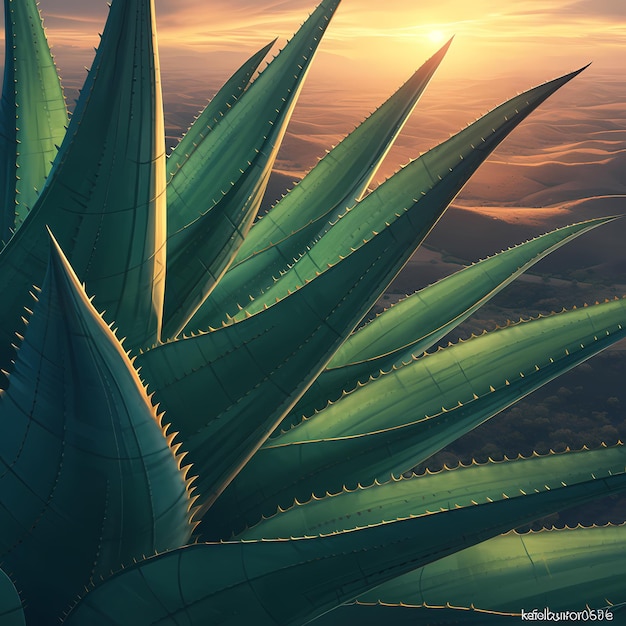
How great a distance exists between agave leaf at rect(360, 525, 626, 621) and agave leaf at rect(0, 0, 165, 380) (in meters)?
0.52

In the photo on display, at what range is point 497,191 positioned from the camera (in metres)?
7.18

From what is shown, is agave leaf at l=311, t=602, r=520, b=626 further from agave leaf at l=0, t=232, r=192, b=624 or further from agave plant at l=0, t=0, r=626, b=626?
agave leaf at l=0, t=232, r=192, b=624

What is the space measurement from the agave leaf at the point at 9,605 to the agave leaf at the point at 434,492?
0.29 m

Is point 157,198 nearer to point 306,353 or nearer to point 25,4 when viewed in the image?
point 306,353

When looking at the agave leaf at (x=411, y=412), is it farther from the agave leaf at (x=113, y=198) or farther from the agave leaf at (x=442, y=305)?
the agave leaf at (x=113, y=198)

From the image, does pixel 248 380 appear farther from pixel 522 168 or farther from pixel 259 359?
pixel 522 168

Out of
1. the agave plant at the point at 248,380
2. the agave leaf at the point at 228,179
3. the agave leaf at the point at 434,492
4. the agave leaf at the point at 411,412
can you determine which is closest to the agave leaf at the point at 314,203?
the agave plant at the point at 248,380

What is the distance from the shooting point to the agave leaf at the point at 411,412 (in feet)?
3.48

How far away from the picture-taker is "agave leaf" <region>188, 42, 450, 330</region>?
134 centimetres

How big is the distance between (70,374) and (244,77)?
110 cm

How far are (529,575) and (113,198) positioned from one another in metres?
0.79

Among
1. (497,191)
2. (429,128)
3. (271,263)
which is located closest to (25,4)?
(271,263)

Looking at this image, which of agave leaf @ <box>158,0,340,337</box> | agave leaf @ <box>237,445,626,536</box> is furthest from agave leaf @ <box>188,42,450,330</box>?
agave leaf @ <box>237,445,626,536</box>

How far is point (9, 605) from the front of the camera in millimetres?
745
